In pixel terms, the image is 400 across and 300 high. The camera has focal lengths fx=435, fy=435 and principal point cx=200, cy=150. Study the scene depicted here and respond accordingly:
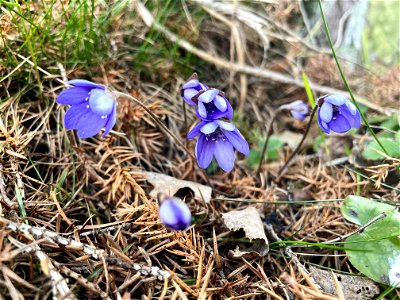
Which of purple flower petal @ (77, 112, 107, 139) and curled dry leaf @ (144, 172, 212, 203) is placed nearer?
purple flower petal @ (77, 112, 107, 139)

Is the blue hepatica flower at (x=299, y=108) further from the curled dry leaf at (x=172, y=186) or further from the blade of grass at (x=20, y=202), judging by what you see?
the blade of grass at (x=20, y=202)

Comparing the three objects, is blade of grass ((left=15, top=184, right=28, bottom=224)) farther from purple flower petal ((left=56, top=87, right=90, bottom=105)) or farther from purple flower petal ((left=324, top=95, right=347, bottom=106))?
purple flower petal ((left=324, top=95, right=347, bottom=106))

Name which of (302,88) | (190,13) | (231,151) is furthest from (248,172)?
(190,13)

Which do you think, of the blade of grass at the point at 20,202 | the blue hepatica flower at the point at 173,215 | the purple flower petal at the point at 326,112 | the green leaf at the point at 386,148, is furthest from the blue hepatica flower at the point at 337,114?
the blade of grass at the point at 20,202

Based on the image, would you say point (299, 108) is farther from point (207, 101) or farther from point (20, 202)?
point (20, 202)

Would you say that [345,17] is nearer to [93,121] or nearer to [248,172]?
[248,172]

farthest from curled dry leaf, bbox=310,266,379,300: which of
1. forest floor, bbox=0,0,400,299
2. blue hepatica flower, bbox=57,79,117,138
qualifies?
blue hepatica flower, bbox=57,79,117,138
